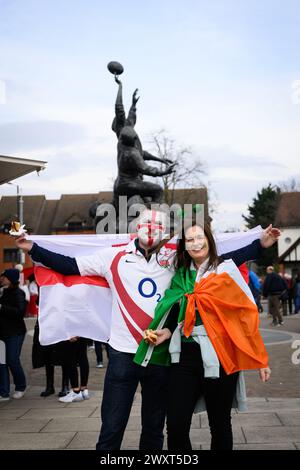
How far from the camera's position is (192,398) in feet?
13.3

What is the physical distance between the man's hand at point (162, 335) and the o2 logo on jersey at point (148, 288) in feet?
0.91

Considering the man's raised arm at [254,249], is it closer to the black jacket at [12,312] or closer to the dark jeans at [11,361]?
the black jacket at [12,312]

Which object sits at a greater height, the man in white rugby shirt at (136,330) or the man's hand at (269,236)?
the man's hand at (269,236)

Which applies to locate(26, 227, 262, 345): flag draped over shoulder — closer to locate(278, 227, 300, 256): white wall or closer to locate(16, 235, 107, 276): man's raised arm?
locate(16, 235, 107, 276): man's raised arm

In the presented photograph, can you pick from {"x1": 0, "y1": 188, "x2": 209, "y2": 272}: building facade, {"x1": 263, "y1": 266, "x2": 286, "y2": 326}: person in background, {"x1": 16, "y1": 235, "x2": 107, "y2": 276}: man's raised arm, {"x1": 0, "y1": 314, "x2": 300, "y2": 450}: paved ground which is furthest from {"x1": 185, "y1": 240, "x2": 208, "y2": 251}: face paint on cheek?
{"x1": 0, "y1": 188, "x2": 209, "y2": 272}: building facade

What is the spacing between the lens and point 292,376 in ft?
33.3

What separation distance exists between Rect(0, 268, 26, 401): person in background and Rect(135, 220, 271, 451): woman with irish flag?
15.7 feet

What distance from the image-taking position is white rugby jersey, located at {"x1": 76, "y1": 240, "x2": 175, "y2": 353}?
438 cm

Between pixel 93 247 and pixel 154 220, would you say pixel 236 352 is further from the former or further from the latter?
pixel 93 247

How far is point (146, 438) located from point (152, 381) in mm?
418

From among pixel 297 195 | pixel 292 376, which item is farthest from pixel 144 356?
pixel 297 195

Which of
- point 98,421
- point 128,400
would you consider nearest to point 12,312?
point 98,421

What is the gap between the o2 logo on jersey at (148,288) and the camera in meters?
4.42

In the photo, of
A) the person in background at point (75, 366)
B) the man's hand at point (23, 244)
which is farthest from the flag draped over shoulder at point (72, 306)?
the person in background at point (75, 366)
